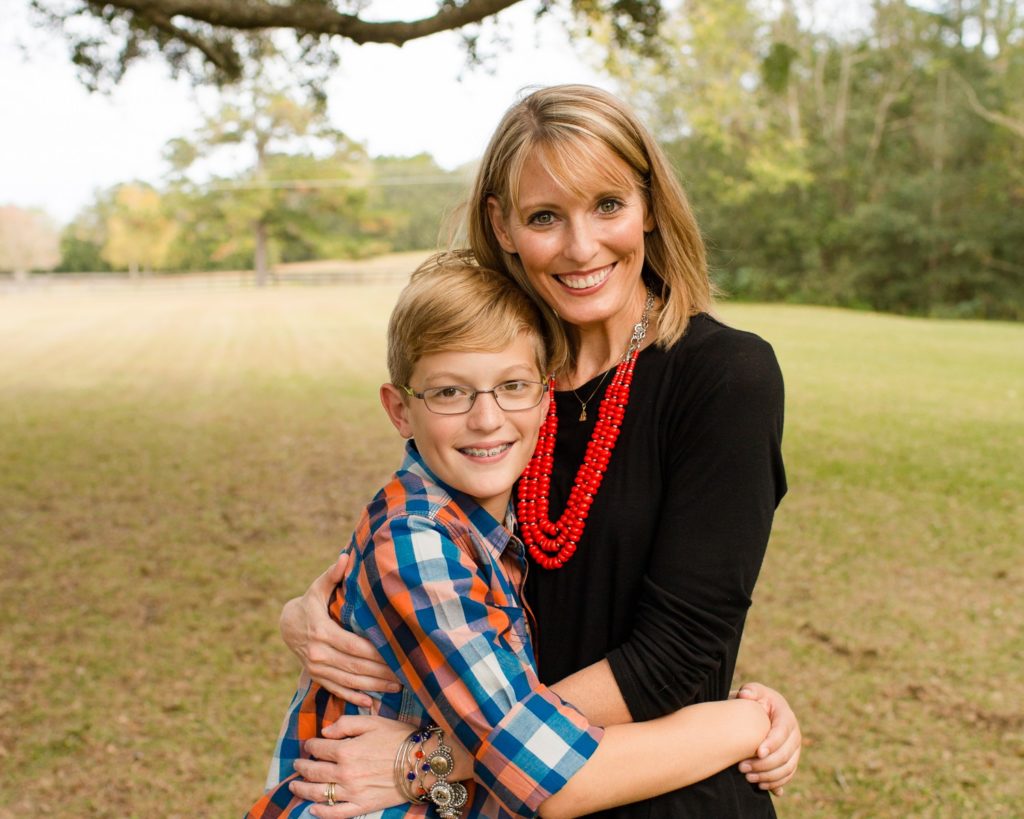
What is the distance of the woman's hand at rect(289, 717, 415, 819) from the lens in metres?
1.57

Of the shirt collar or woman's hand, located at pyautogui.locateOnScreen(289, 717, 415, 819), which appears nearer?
woman's hand, located at pyautogui.locateOnScreen(289, 717, 415, 819)

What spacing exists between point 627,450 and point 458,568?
404 mm

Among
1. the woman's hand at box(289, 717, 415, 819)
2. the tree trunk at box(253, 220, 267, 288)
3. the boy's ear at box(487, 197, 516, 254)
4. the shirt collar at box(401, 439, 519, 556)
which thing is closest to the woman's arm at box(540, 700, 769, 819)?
the woman's hand at box(289, 717, 415, 819)

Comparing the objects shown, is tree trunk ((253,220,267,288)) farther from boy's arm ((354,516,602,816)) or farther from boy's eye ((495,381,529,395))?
boy's arm ((354,516,602,816))

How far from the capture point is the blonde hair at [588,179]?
1687mm

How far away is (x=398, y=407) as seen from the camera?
181 centimetres

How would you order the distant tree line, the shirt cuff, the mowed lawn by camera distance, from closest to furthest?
1. the shirt cuff
2. the mowed lawn
3. the distant tree line

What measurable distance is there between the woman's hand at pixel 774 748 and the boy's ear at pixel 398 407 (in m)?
0.75

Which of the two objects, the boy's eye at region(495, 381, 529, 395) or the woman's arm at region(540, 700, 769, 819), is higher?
the boy's eye at region(495, 381, 529, 395)

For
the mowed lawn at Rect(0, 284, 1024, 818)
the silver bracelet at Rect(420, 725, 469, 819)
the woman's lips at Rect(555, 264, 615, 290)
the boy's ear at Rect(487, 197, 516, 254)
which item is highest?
the boy's ear at Rect(487, 197, 516, 254)

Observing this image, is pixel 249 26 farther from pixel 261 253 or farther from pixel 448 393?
pixel 261 253

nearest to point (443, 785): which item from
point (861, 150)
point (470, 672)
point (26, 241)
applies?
point (470, 672)

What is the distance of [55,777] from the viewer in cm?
416

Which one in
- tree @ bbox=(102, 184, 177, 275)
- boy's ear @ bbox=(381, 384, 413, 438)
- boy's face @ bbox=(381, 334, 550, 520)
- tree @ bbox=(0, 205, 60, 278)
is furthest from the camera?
tree @ bbox=(0, 205, 60, 278)
